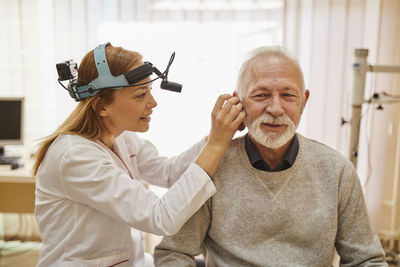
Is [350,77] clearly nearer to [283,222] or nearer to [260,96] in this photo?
[260,96]

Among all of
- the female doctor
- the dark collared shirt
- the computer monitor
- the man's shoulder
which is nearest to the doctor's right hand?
the female doctor

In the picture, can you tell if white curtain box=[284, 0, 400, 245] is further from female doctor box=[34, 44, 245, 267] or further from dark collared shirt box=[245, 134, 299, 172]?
female doctor box=[34, 44, 245, 267]

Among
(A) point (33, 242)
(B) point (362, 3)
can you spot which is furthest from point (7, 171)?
(B) point (362, 3)

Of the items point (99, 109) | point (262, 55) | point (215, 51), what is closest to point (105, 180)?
point (99, 109)

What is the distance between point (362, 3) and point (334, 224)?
7.27 ft

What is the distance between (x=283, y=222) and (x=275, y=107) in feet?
1.20

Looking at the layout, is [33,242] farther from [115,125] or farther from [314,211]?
[314,211]

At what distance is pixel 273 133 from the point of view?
1.10 metres

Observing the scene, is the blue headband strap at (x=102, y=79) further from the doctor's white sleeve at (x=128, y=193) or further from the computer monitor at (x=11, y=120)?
the computer monitor at (x=11, y=120)

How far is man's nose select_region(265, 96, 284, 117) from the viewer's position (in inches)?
42.4

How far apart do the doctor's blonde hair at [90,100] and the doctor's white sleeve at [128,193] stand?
129 millimetres

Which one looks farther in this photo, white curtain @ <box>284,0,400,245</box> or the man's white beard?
white curtain @ <box>284,0,400,245</box>

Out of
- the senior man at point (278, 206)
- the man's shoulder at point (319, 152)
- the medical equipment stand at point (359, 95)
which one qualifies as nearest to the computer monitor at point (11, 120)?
the senior man at point (278, 206)

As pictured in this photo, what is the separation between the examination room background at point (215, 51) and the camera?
2.72 m
